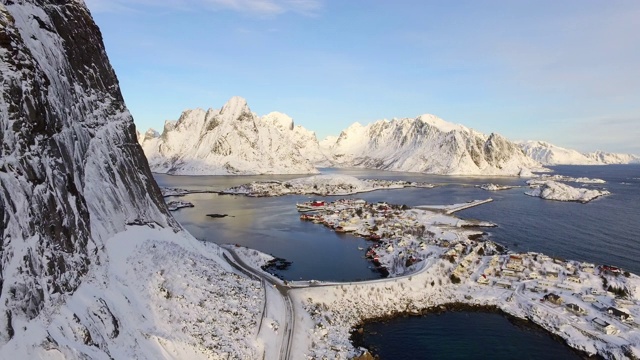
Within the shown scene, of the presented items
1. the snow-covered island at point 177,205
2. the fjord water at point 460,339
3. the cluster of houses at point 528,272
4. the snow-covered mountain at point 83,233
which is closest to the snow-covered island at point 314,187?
the snow-covered island at point 177,205

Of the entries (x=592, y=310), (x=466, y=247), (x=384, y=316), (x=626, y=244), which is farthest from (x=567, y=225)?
(x=384, y=316)

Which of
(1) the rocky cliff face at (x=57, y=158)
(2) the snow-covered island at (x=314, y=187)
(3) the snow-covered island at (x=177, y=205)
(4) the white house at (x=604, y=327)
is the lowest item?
(4) the white house at (x=604, y=327)

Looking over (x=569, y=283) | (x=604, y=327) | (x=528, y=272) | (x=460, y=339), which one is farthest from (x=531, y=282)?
(x=460, y=339)

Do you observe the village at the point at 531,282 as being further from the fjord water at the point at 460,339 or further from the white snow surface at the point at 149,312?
the white snow surface at the point at 149,312

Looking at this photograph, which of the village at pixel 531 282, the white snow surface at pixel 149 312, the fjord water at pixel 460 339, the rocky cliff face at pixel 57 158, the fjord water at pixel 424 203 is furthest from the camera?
the fjord water at pixel 424 203

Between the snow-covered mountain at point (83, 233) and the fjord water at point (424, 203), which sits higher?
the snow-covered mountain at point (83, 233)

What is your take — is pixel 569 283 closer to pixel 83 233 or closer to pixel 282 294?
pixel 282 294

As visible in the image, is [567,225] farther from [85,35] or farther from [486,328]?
[85,35]
